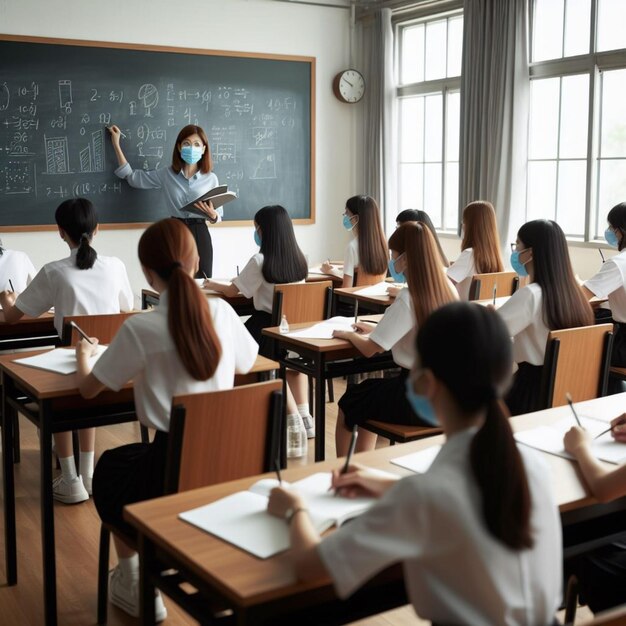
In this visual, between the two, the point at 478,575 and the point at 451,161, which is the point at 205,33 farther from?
the point at 478,575

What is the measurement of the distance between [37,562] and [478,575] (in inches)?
97.1

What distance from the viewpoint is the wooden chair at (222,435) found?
2.29m

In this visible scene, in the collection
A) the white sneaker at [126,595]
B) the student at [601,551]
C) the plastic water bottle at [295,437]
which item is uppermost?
the student at [601,551]

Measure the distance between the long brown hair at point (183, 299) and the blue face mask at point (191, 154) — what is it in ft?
14.7

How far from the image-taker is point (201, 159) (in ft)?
23.3

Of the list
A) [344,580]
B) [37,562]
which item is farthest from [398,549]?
[37,562]

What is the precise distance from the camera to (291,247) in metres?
4.97

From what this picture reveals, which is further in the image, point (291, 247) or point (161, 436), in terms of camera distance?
point (291, 247)

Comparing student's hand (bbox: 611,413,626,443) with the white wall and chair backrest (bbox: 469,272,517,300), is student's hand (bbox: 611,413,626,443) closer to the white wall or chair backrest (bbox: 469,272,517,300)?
chair backrest (bbox: 469,272,517,300)

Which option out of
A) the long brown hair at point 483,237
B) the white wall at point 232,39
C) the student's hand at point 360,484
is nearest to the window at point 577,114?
the long brown hair at point 483,237

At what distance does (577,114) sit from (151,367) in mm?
4990

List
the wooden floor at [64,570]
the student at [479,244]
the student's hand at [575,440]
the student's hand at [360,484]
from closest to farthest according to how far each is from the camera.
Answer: the student's hand at [360,484] < the student's hand at [575,440] < the wooden floor at [64,570] < the student at [479,244]

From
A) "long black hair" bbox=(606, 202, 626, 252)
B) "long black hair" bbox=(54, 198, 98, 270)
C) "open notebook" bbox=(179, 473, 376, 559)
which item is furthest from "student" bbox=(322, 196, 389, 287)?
"open notebook" bbox=(179, 473, 376, 559)

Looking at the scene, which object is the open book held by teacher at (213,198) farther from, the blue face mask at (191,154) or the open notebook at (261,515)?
the open notebook at (261,515)
